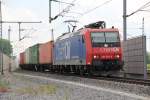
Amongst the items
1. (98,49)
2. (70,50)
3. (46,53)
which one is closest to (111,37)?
(98,49)

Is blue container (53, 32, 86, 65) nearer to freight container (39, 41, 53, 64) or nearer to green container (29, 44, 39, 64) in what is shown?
freight container (39, 41, 53, 64)

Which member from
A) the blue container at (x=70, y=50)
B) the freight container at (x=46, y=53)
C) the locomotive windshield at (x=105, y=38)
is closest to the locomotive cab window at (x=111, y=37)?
the locomotive windshield at (x=105, y=38)

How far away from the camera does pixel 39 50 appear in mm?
56594

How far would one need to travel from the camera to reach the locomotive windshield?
30750 mm

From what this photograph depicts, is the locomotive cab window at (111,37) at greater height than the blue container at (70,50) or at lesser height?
greater

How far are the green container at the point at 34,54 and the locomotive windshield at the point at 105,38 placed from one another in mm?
26909

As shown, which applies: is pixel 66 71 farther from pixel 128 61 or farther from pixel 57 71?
pixel 128 61

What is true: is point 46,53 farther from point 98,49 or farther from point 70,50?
point 98,49

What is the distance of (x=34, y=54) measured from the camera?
59.8 metres

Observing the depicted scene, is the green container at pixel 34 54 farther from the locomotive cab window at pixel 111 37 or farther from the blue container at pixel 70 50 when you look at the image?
the locomotive cab window at pixel 111 37

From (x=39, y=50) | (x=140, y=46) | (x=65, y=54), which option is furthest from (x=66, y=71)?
(x=39, y=50)

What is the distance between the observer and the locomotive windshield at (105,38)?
30.8 meters

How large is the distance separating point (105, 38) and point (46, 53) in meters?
19.3

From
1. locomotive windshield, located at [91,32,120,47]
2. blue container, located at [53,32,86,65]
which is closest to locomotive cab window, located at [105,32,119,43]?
locomotive windshield, located at [91,32,120,47]
